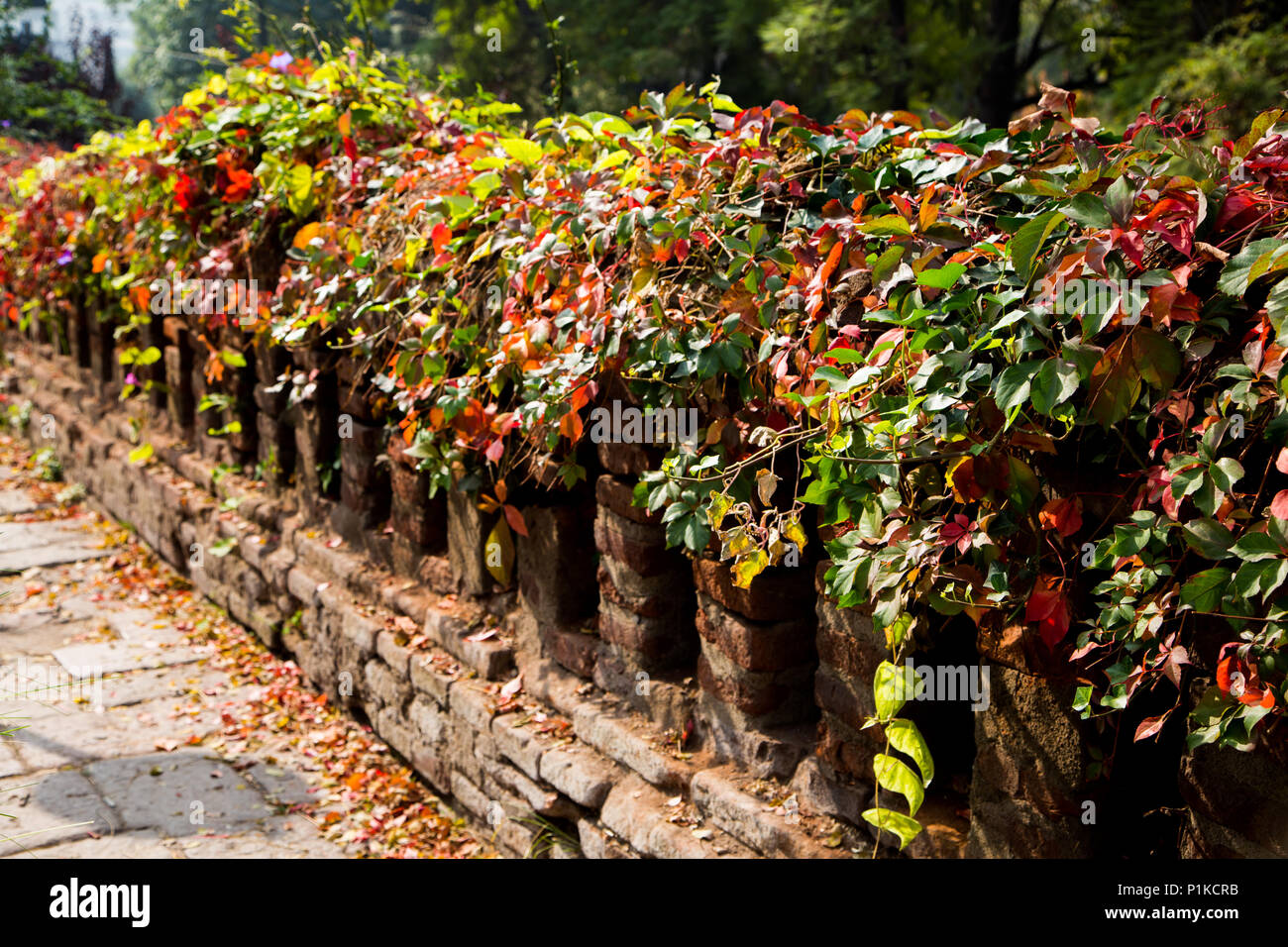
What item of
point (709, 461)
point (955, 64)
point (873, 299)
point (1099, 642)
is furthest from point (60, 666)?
point (955, 64)

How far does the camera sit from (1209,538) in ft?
4.69

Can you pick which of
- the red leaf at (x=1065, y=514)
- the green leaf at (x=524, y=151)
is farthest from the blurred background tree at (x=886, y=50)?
the red leaf at (x=1065, y=514)

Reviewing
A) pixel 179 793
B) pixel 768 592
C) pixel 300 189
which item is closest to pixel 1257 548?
pixel 768 592

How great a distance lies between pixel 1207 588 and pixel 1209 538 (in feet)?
0.23

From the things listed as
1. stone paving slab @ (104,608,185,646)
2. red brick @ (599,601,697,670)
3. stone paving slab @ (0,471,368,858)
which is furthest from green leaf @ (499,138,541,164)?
stone paving slab @ (104,608,185,646)

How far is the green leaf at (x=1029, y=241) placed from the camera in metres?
1.55

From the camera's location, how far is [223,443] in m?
5.21

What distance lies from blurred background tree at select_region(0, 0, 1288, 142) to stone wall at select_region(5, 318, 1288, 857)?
5.78m

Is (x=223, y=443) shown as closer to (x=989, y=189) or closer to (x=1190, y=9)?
(x=989, y=189)

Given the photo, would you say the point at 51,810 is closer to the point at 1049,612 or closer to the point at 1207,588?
the point at 1049,612

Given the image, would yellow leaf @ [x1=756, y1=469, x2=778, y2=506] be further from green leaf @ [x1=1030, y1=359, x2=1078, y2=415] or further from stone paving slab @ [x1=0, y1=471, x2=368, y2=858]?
stone paving slab @ [x1=0, y1=471, x2=368, y2=858]

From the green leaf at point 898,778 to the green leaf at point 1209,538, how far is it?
1.97 feet

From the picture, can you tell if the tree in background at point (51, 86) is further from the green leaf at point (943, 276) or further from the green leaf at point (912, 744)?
the green leaf at point (912, 744)

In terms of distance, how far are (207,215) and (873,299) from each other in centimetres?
366
